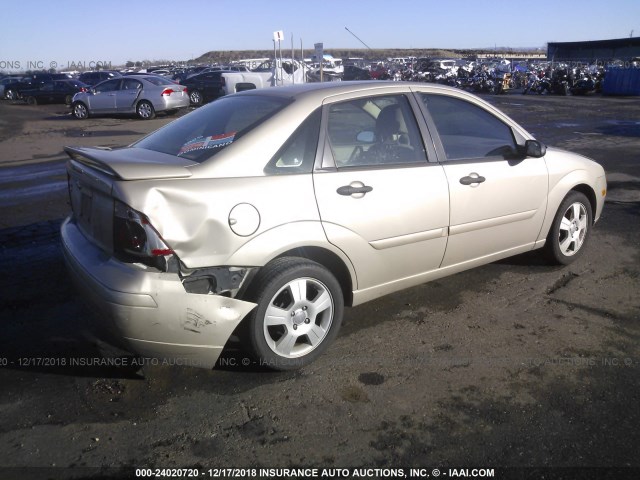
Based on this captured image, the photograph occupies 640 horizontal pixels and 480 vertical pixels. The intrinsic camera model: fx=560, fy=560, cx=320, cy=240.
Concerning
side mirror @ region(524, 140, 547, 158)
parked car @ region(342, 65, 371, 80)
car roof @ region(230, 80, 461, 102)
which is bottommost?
side mirror @ region(524, 140, 547, 158)

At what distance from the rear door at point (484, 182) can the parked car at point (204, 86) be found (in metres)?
22.2

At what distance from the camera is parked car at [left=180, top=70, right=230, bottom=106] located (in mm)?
25484

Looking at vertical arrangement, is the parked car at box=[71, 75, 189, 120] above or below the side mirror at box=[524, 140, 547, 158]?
above

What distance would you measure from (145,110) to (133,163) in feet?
61.5

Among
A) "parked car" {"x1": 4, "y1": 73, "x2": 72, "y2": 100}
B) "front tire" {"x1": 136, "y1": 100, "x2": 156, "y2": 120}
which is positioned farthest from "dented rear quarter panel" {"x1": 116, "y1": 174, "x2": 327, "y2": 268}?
"parked car" {"x1": 4, "y1": 73, "x2": 72, "y2": 100}

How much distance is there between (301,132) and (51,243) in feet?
11.9

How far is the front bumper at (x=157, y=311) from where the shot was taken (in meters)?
2.93

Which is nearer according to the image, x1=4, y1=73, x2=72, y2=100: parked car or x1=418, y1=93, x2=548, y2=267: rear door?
x1=418, y1=93, x2=548, y2=267: rear door

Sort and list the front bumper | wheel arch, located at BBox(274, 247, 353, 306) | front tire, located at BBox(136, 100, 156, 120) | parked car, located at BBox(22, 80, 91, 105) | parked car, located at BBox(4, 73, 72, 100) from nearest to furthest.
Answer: the front bumper → wheel arch, located at BBox(274, 247, 353, 306) → front tire, located at BBox(136, 100, 156, 120) → parked car, located at BBox(22, 80, 91, 105) → parked car, located at BBox(4, 73, 72, 100)

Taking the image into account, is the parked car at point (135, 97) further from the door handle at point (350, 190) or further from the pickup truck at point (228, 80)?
the door handle at point (350, 190)

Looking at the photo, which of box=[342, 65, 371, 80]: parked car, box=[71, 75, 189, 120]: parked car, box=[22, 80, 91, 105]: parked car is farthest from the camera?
box=[342, 65, 371, 80]: parked car

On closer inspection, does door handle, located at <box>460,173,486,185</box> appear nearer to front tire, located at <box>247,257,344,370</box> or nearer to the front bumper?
front tire, located at <box>247,257,344,370</box>

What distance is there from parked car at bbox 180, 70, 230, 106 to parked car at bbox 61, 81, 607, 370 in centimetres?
2241

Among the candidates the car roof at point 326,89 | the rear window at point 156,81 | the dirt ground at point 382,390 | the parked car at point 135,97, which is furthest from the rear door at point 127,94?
the car roof at point 326,89
